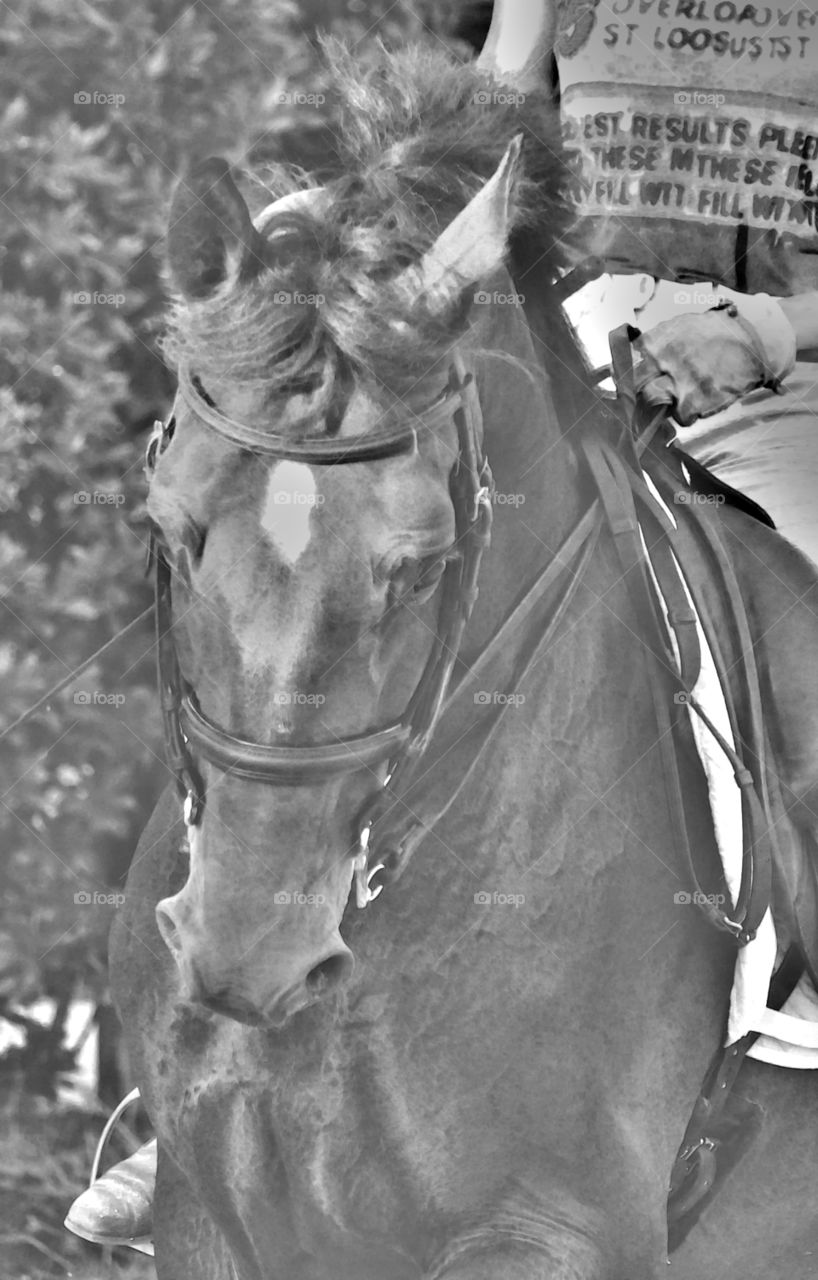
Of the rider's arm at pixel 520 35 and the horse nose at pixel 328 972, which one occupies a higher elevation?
the rider's arm at pixel 520 35

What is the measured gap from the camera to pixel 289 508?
941 mm

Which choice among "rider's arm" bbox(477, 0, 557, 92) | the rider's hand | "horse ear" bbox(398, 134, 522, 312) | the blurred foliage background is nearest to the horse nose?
"horse ear" bbox(398, 134, 522, 312)

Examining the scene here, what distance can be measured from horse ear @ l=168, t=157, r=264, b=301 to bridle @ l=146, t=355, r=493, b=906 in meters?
0.06

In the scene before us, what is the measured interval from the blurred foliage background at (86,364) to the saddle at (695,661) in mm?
861

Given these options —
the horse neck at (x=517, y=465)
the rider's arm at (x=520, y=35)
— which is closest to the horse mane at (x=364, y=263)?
the horse neck at (x=517, y=465)

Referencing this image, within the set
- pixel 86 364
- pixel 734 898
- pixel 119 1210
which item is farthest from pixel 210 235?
pixel 86 364

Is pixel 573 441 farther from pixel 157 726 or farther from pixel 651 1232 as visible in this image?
pixel 157 726

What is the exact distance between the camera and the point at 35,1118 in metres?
2.21

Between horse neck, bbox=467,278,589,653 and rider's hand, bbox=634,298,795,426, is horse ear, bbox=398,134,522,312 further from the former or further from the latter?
rider's hand, bbox=634,298,795,426

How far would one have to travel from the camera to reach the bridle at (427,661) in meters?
0.95

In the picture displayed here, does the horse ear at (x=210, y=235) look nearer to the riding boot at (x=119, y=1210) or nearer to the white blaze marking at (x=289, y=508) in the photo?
the white blaze marking at (x=289, y=508)

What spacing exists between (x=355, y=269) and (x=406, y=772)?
0.31 metres

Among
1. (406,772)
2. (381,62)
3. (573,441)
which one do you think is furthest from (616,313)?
(406,772)

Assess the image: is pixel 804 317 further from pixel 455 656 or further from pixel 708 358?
pixel 455 656
